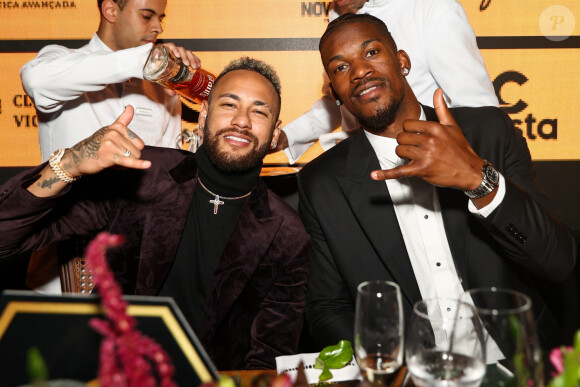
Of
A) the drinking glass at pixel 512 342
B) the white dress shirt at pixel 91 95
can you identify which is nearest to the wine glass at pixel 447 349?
the drinking glass at pixel 512 342

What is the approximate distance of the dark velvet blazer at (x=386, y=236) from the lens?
1.68m

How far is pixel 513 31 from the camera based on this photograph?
3.33m

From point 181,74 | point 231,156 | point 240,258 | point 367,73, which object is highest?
point 181,74

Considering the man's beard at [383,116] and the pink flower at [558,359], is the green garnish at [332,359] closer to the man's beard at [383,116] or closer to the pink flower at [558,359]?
the pink flower at [558,359]

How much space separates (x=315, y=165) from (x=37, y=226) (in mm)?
910

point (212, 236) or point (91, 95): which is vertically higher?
point (91, 95)

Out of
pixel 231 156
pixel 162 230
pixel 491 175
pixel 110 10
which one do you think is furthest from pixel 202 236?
pixel 110 10

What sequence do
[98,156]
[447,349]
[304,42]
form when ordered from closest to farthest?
[447,349] → [98,156] → [304,42]

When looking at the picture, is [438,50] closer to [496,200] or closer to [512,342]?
[496,200]

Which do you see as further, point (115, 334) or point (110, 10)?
point (110, 10)

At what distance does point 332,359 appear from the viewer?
1.13 m

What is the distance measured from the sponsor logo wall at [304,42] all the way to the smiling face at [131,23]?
1.97ft

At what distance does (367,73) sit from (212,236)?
2.47ft

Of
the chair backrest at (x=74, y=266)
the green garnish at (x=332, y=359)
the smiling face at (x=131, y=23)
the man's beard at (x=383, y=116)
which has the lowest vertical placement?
the green garnish at (x=332, y=359)
